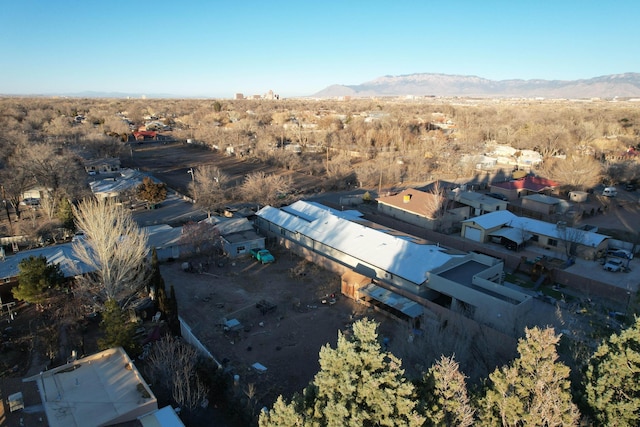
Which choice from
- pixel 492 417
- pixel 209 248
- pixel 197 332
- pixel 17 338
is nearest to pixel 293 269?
pixel 209 248

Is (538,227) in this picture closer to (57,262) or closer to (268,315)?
(268,315)

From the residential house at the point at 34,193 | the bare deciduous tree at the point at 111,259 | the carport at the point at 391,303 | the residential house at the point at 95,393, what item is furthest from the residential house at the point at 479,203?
the residential house at the point at 34,193

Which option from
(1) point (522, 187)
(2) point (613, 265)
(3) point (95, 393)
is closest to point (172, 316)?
(3) point (95, 393)

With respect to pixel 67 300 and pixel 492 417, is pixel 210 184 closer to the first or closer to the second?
pixel 67 300

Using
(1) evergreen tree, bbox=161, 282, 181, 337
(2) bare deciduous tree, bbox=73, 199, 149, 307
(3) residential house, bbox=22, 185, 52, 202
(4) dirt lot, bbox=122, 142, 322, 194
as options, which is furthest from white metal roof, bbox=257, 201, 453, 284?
(3) residential house, bbox=22, 185, 52, 202

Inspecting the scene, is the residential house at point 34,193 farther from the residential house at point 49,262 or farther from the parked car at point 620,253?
the parked car at point 620,253

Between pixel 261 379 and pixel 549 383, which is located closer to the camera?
pixel 549 383
